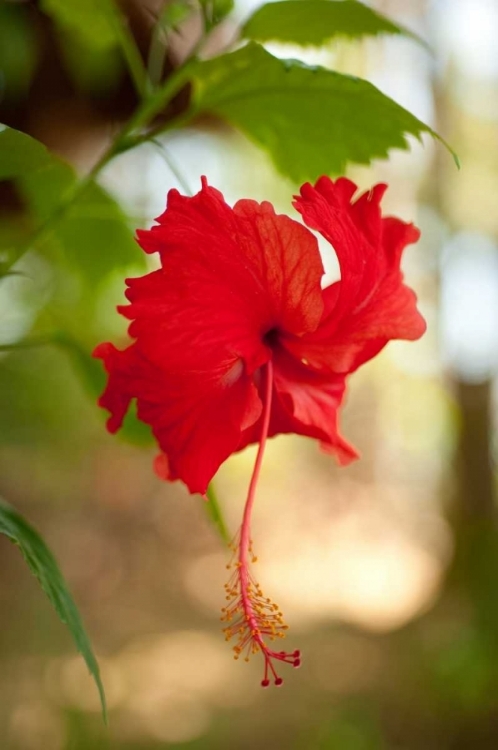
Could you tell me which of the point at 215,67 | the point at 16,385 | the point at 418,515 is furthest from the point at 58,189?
the point at 418,515

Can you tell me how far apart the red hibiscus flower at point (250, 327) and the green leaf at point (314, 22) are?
134 millimetres

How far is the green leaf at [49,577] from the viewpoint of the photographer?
0.41m

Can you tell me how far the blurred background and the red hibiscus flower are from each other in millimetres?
213

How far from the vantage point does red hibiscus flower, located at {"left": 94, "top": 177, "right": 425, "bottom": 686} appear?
382 mm

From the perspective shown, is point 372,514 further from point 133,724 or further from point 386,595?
point 133,724

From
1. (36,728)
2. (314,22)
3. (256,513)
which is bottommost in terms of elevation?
(36,728)

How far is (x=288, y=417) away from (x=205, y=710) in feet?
8.70

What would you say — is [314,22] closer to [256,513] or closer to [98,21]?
[98,21]

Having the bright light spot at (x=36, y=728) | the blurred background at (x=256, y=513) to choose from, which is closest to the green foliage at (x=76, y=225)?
the blurred background at (x=256, y=513)

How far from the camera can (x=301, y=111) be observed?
539 millimetres

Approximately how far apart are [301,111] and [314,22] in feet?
0.19

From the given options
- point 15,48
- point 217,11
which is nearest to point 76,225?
point 15,48

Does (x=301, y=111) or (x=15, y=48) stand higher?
(x=15, y=48)

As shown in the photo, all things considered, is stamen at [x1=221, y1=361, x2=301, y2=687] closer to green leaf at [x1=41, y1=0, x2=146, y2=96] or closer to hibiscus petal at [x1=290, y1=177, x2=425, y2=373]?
hibiscus petal at [x1=290, y1=177, x2=425, y2=373]
